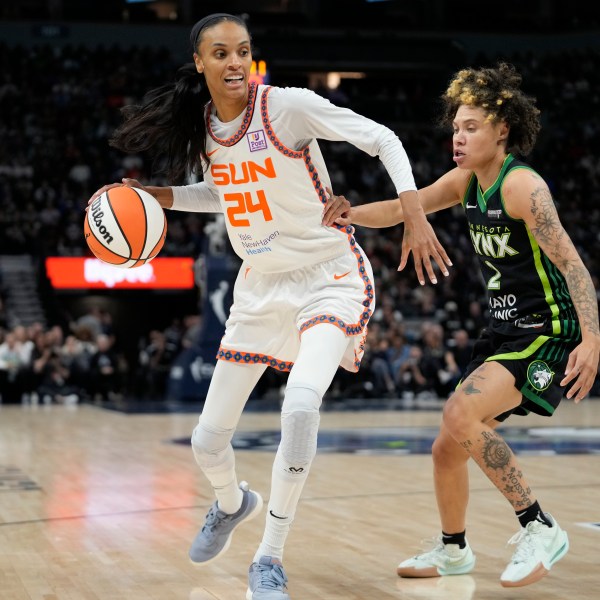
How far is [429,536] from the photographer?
5.21 m

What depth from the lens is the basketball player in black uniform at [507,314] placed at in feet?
13.4

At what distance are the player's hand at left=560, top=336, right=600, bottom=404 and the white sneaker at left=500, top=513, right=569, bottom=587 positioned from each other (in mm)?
632

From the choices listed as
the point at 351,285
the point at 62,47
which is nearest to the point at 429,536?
the point at 351,285

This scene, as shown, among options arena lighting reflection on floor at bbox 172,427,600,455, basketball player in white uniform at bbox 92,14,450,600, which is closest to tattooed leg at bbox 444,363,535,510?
basketball player in white uniform at bbox 92,14,450,600

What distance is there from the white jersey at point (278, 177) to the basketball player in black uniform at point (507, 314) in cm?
17

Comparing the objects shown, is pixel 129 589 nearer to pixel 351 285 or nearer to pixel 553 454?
pixel 351 285

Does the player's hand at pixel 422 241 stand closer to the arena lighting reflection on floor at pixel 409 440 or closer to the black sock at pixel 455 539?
the black sock at pixel 455 539

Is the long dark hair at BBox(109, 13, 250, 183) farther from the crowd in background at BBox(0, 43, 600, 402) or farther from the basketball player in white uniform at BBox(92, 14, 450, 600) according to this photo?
the crowd in background at BBox(0, 43, 600, 402)

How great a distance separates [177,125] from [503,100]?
1344 mm

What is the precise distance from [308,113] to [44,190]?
1839cm

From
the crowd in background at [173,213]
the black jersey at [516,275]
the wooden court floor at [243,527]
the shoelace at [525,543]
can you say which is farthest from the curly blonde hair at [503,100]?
the crowd in background at [173,213]

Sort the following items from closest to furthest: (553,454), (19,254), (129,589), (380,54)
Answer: (129,589), (553,454), (19,254), (380,54)

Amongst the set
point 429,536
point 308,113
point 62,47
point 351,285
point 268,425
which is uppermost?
point 62,47

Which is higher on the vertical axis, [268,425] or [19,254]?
[19,254]
